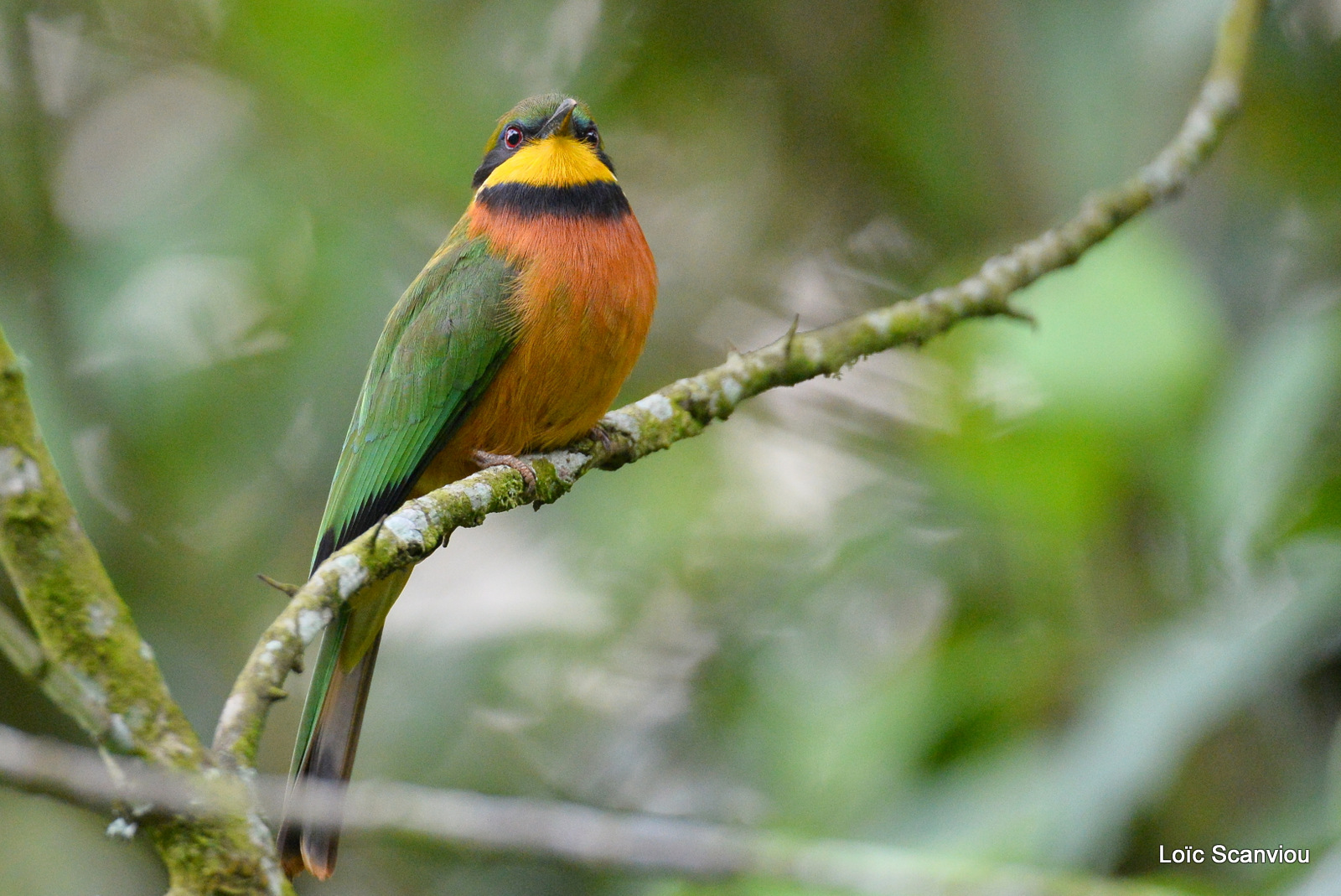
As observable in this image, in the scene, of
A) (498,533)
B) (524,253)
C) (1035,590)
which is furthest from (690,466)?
(524,253)

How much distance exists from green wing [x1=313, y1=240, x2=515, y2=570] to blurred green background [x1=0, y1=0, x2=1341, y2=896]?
1.00 m

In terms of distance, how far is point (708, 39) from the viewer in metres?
5.05

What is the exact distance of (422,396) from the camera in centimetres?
299

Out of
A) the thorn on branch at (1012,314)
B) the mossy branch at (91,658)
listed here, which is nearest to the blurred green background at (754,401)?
the thorn on branch at (1012,314)

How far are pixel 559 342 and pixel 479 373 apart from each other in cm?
21

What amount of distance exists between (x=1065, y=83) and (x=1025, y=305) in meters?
1.22

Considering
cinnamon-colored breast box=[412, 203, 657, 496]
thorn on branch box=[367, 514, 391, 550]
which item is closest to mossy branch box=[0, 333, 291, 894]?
thorn on branch box=[367, 514, 391, 550]

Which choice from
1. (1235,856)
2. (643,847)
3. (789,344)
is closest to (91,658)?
(643,847)

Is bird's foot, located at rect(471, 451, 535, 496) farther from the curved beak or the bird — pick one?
the curved beak

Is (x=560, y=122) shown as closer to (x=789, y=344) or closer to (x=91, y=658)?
(x=789, y=344)

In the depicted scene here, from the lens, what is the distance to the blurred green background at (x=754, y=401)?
3275 millimetres

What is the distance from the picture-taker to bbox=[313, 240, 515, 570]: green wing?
9.55 ft

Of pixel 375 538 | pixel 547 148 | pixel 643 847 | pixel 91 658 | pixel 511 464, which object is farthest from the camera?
pixel 547 148

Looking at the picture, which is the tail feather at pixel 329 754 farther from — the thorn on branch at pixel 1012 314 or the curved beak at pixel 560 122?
the thorn on branch at pixel 1012 314
